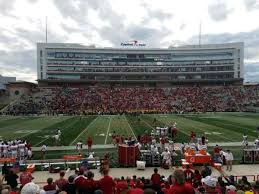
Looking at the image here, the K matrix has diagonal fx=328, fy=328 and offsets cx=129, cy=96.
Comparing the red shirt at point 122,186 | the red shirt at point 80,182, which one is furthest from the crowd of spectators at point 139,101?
the red shirt at point 80,182

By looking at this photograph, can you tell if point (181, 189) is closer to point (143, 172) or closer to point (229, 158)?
point (143, 172)

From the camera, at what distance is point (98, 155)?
19141 mm

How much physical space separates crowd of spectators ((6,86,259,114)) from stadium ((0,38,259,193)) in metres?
0.21

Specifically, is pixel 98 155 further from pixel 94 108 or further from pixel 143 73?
pixel 143 73

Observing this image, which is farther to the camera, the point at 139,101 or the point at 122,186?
the point at 139,101

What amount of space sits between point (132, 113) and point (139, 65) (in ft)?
131

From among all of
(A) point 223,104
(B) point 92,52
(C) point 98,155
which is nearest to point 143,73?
(B) point 92,52

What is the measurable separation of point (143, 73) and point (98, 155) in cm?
7589

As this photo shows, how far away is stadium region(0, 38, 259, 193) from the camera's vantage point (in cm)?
1645

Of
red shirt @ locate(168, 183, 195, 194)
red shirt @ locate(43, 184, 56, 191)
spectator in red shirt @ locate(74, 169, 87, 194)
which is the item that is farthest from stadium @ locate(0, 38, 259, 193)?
red shirt @ locate(168, 183, 195, 194)

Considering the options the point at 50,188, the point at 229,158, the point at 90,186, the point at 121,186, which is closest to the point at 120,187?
the point at 121,186

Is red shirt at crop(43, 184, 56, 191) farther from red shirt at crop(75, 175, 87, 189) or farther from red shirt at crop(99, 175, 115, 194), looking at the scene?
red shirt at crop(99, 175, 115, 194)

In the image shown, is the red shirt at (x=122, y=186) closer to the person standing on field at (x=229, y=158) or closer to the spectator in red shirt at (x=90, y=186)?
the spectator in red shirt at (x=90, y=186)

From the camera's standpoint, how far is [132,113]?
188ft
